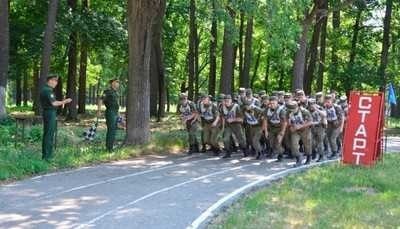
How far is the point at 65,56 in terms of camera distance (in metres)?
34.5

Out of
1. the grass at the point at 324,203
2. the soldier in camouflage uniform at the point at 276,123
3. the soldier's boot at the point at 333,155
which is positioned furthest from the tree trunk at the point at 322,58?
the grass at the point at 324,203

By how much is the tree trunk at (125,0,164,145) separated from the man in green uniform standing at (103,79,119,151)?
67.7 inches

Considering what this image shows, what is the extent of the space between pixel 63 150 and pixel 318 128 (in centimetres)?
696

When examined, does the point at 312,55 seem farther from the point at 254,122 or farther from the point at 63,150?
the point at 63,150

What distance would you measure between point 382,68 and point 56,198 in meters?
29.9

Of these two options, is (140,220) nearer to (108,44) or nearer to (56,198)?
(56,198)

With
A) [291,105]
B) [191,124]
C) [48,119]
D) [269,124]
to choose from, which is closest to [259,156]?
[269,124]

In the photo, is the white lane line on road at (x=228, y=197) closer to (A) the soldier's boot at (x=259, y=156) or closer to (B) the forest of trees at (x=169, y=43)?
(A) the soldier's boot at (x=259, y=156)

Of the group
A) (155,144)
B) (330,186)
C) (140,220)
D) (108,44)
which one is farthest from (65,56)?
(140,220)

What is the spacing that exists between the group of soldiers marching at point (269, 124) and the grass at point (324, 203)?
259 centimetres

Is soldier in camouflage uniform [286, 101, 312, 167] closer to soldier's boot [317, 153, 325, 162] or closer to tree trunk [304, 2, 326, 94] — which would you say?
soldier's boot [317, 153, 325, 162]

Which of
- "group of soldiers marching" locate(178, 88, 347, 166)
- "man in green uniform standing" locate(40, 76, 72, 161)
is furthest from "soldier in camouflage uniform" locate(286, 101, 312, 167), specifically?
"man in green uniform standing" locate(40, 76, 72, 161)

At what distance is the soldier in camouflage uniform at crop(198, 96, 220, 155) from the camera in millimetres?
18953

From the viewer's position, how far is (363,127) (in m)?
15.5
